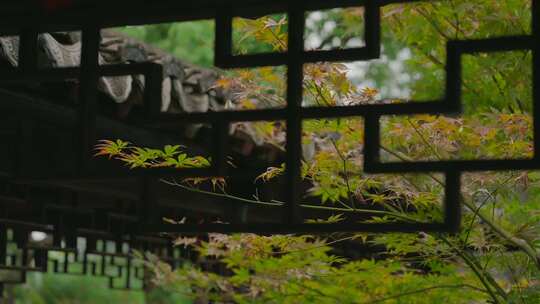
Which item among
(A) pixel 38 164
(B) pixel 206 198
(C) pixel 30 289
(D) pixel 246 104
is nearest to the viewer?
(A) pixel 38 164

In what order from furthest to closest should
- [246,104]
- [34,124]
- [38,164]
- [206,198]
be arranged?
[206,198] → [246,104] → [38,164] → [34,124]

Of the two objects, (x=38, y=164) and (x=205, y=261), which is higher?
(x=38, y=164)

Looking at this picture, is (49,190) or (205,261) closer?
(49,190)

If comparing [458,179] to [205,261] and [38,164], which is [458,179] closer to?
[38,164]

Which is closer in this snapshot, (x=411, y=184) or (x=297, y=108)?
(x=297, y=108)

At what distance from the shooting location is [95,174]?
7.07ft

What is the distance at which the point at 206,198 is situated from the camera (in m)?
6.42

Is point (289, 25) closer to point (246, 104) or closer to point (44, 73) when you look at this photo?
point (44, 73)

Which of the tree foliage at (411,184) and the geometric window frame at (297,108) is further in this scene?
the tree foliage at (411,184)

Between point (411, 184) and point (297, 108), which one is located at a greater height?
point (297, 108)

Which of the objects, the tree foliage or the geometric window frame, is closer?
the geometric window frame

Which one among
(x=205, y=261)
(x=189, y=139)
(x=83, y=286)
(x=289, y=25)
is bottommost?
(x=83, y=286)

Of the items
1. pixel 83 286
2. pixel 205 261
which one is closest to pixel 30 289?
pixel 83 286

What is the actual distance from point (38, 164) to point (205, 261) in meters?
2.33
